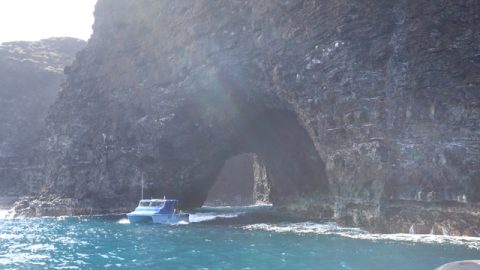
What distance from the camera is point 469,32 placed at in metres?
35.1

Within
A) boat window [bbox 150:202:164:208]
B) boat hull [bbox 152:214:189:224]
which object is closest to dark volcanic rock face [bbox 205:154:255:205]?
boat window [bbox 150:202:164:208]

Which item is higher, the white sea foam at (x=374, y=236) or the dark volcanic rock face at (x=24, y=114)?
the dark volcanic rock face at (x=24, y=114)

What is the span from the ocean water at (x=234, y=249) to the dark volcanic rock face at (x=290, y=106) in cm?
603

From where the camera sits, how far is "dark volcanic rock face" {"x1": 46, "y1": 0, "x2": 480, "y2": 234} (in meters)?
34.8

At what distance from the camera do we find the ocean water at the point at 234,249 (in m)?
21.6

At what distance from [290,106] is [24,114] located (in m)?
73.8

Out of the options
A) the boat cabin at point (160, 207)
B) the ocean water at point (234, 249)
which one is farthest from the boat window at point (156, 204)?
the ocean water at point (234, 249)

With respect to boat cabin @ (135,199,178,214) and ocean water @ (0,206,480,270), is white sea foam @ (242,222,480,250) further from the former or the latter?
boat cabin @ (135,199,178,214)

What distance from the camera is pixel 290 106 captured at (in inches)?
2031

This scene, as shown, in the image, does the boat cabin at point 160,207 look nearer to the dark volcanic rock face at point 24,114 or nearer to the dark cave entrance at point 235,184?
the dark volcanic rock face at point 24,114

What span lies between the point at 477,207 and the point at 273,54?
25.3 m

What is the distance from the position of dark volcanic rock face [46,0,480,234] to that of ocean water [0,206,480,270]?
6032mm

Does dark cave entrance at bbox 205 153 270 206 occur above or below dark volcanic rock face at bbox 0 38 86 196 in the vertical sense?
below

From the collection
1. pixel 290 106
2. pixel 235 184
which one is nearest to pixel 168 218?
pixel 290 106
